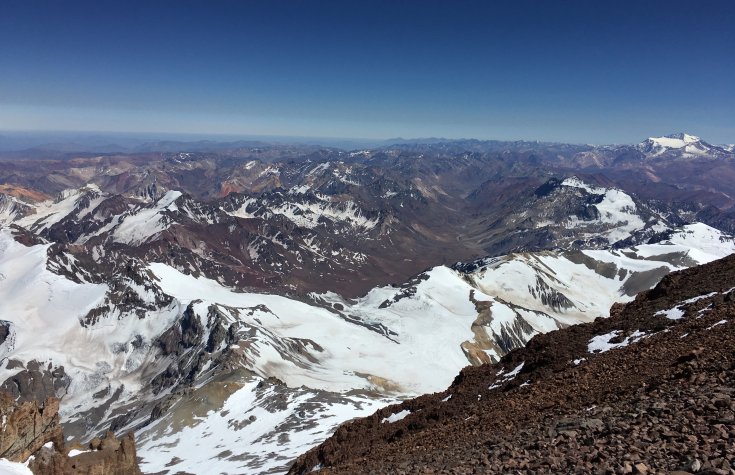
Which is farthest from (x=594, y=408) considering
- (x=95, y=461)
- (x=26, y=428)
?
(x=26, y=428)

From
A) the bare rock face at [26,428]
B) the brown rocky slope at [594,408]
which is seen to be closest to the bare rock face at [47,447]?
the bare rock face at [26,428]

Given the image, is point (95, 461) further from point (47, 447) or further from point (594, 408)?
point (594, 408)

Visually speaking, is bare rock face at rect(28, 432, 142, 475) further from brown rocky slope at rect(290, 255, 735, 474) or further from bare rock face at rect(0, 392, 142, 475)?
brown rocky slope at rect(290, 255, 735, 474)

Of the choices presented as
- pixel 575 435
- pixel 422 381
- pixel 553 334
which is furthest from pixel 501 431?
pixel 422 381

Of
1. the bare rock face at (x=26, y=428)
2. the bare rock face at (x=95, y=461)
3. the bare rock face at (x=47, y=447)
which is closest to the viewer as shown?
the bare rock face at (x=95, y=461)

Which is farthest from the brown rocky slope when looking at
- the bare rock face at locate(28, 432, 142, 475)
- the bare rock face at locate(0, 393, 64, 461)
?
the bare rock face at locate(0, 393, 64, 461)

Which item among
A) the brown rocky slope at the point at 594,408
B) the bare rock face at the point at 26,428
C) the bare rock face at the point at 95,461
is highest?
the brown rocky slope at the point at 594,408

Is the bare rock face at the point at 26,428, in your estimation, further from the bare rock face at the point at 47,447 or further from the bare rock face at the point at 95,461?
the bare rock face at the point at 95,461
